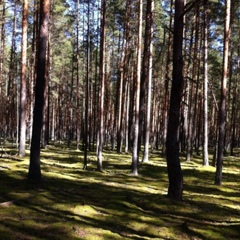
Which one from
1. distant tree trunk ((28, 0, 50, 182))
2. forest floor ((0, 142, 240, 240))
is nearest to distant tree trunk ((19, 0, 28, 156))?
forest floor ((0, 142, 240, 240))

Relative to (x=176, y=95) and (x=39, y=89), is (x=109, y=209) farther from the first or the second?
(x=39, y=89)

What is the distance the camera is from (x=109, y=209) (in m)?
10.4

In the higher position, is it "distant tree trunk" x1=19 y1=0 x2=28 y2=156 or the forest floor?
"distant tree trunk" x1=19 y1=0 x2=28 y2=156

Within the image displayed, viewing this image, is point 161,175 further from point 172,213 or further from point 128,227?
point 128,227

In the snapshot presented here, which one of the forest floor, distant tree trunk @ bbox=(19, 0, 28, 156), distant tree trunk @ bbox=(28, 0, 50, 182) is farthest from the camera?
distant tree trunk @ bbox=(19, 0, 28, 156)

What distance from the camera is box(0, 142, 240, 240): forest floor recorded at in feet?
26.6

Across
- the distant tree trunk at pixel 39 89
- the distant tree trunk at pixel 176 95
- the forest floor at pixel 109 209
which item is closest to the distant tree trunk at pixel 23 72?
the forest floor at pixel 109 209

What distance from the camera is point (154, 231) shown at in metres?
8.63

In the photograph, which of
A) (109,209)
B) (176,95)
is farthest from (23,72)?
(109,209)

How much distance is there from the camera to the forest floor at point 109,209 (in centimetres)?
811

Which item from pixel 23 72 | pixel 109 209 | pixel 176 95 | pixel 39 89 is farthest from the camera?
pixel 23 72

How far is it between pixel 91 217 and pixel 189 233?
272cm

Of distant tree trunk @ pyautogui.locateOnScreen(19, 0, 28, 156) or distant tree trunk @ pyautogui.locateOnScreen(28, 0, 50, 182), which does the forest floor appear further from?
distant tree trunk @ pyautogui.locateOnScreen(19, 0, 28, 156)

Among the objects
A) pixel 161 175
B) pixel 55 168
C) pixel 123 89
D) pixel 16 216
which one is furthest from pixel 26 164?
pixel 123 89
